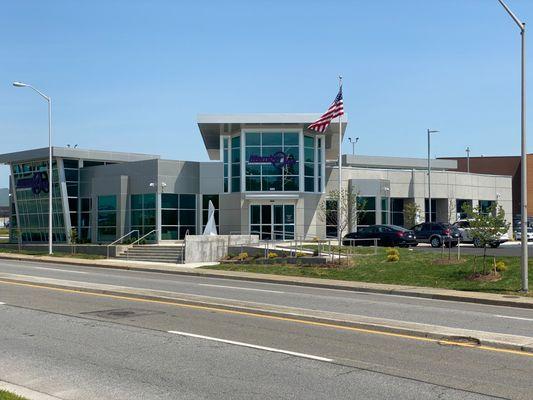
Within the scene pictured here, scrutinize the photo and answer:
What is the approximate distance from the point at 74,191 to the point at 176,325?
42.5m

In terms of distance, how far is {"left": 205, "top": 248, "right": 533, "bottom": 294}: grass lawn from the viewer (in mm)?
21375

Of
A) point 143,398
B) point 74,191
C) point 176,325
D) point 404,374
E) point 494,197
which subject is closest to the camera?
point 143,398

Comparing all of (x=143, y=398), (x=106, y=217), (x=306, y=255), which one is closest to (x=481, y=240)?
(x=306, y=255)

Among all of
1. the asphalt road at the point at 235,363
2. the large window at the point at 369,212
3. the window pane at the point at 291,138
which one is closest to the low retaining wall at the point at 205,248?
the window pane at the point at 291,138

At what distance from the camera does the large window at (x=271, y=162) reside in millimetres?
44188

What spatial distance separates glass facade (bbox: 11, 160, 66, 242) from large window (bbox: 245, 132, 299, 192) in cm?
1749

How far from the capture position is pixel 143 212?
4622cm

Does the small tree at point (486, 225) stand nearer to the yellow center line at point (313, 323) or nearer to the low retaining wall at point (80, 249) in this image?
the yellow center line at point (313, 323)

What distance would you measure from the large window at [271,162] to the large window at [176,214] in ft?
16.9

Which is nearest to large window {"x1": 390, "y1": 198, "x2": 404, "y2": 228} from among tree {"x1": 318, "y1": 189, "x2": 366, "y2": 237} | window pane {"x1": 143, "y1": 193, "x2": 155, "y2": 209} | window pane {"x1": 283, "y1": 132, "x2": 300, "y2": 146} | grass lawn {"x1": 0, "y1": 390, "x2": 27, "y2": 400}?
tree {"x1": 318, "y1": 189, "x2": 366, "y2": 237}

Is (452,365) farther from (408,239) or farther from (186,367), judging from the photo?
(408,239)

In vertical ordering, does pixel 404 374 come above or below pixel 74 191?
below

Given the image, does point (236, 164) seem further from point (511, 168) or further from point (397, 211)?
point (511, 168)

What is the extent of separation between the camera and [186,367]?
8523mm
